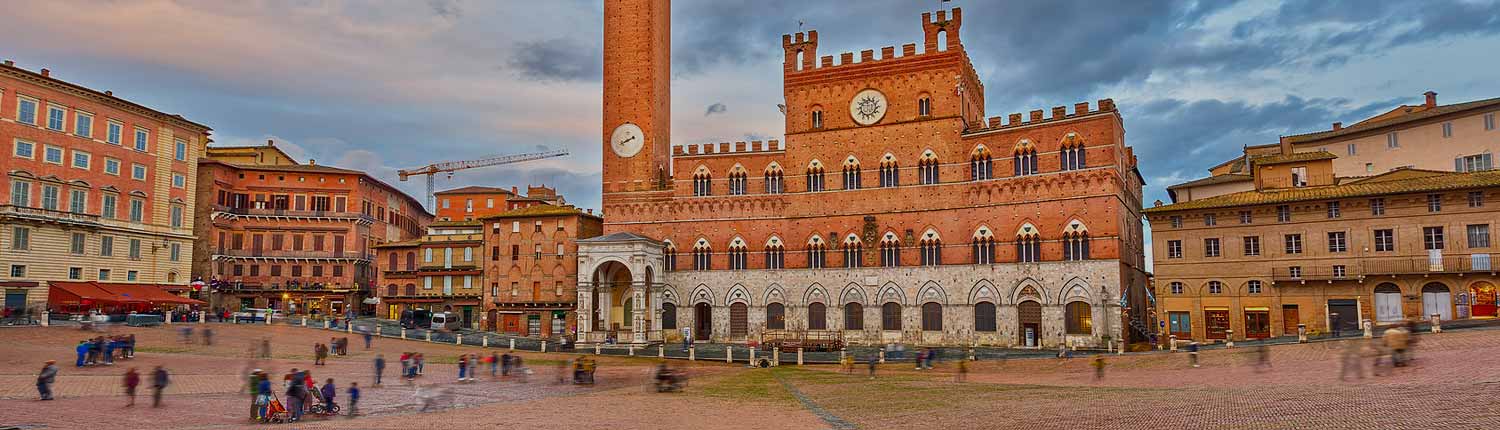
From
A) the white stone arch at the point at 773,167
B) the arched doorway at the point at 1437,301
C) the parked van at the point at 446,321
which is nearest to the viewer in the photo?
the arched doorway at the point at 1437,301

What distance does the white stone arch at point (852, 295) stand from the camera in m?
55.1

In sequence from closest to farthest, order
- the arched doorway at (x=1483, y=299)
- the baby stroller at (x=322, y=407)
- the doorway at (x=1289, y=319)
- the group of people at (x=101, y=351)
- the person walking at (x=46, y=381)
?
the baby stroller at (x=322, y=407), the person walking at (x=46, y=381), the group of people at (x=101, y=351), the arched doorway at (x=1483, y=299), the doorway at (x=1289, y=319)

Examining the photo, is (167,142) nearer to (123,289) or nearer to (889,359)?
(123,289)

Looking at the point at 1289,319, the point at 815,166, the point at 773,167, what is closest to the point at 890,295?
the point at 815,166

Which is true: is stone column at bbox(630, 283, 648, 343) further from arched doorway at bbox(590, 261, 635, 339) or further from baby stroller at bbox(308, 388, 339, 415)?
baby stroller at bbox(308, 388, 339, 415)

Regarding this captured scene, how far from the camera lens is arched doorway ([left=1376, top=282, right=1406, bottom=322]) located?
43.5 metres

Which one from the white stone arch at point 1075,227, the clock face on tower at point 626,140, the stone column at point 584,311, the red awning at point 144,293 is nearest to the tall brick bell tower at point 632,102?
the clock face on tower at point 626,140

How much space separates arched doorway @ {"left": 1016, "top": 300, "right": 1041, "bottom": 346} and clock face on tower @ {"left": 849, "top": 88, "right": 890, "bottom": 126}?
45.3 ft

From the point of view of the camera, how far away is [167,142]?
62000mm

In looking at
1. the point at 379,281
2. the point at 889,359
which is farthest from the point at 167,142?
the point at 889,359

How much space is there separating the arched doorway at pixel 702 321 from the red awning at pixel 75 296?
33029mm

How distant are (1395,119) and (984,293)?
93.2 ft

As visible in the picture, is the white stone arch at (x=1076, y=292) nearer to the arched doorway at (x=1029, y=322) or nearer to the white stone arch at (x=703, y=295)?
the arched doorway at (x=1029, y=322)

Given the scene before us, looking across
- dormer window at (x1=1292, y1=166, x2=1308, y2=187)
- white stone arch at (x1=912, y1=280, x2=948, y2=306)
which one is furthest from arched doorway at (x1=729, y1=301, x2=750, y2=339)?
dormer window at (x1=1292, y1=166, x2=1308, y2=187)
